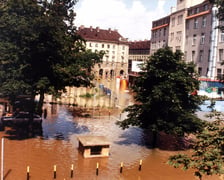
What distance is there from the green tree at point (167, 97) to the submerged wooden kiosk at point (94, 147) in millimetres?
2819

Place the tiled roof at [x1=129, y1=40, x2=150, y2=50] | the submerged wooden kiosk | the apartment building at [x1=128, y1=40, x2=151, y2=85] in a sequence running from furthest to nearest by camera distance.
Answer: the tiled roof at [x1=129, y1=40, x2=150, y2=50]
the apartment building at [x1=128, y1=40, x2=151, y2=85]
the submerged wooden kiosk

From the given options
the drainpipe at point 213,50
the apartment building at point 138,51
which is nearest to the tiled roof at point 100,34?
the apartment building at point 138,51

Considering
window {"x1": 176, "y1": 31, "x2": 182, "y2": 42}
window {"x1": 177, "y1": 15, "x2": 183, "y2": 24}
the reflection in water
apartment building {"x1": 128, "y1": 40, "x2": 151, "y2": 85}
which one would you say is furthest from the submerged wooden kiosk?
apartment building {"x1": 128, "y1": 40, "x2": 151, "y2": 85}

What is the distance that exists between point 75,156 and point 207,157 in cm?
1371

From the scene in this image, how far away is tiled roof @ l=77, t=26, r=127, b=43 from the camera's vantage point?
326ft

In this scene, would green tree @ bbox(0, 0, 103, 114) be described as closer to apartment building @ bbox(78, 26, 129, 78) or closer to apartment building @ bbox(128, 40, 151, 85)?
apartment building @ bbox(128, 40, 151, 85)

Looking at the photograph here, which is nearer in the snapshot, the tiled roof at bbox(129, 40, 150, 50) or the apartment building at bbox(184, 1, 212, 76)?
the apartment building at bbox(184, 1, 212, 76)

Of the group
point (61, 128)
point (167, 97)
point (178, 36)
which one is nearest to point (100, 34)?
point (178, 36)

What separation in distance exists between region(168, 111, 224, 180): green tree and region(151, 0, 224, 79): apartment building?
37.0 metres

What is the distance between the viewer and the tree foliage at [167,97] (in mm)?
21703

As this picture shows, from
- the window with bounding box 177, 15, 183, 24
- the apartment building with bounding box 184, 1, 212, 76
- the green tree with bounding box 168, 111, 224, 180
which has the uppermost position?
the window with bounding box 177, 15, 183, 24

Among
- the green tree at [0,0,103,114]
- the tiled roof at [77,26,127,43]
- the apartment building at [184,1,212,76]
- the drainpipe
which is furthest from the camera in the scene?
the tiled roof at [77,26,127,43]

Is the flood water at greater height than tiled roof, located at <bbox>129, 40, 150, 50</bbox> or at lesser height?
lesser

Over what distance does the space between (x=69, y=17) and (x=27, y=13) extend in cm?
393
